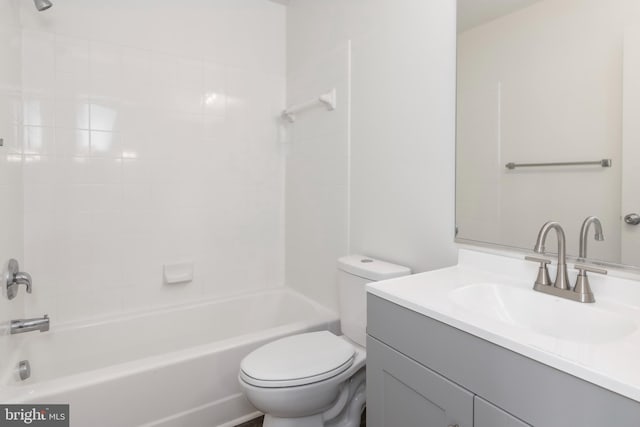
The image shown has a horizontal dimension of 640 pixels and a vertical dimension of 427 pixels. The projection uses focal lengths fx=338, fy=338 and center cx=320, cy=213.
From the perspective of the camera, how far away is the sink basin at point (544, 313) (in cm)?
85

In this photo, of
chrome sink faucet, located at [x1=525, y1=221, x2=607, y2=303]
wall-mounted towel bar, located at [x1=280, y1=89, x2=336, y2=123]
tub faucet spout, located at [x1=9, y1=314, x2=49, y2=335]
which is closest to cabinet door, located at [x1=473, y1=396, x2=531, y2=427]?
chrome sink faucet, located at [x1=525, y1=221, x2=607, y2=303]

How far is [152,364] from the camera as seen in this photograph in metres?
1.40

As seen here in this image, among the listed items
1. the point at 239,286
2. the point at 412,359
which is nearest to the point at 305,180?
the point at 239,286

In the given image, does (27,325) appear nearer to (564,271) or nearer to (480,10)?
(564,271)

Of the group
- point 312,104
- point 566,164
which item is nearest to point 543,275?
point 566,164

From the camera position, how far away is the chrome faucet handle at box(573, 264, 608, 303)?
92 centimetres

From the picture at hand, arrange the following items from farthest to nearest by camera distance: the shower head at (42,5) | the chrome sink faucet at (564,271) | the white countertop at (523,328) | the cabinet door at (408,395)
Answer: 1. the shower head at (42,5)
2. the chrome sink faucet at (564,271)
3. the cabinet door at (408,395)
4. the white countertop at (523,328)

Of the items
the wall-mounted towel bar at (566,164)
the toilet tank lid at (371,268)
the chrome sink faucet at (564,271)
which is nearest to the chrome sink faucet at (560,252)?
the chrome sink faucet at (564,271)

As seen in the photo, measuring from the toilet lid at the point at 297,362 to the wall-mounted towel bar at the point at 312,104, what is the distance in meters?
1.27

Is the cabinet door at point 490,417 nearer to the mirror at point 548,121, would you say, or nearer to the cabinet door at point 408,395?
the cabinet door at point 408,395

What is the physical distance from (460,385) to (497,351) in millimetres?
149

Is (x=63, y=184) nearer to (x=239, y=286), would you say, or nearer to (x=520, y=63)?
(x=239, y=286)

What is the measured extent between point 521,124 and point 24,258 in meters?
2.30

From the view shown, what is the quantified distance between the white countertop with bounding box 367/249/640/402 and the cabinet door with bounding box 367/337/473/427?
0.54 feet
